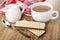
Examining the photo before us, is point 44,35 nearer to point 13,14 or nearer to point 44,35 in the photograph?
point 44,35

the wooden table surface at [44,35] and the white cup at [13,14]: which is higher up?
the white cup at [13,14]

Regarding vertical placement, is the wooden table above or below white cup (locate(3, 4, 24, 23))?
below

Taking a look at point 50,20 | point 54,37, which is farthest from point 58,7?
point 54,37

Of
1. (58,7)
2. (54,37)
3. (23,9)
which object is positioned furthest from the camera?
(58,7)

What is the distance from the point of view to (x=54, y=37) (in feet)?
1.83

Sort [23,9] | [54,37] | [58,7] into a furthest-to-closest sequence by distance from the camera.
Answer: [58,7], [23,9], [54,37]

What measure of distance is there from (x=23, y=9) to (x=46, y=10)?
118mm

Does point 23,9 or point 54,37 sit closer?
point 54,37

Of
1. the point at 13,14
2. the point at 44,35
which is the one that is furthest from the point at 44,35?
the point at 13,14

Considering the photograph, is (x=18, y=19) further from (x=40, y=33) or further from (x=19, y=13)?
(x=40, y=33)

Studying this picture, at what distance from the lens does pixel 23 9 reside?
0.68 m

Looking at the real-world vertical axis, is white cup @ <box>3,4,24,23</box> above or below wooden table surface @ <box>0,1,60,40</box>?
above

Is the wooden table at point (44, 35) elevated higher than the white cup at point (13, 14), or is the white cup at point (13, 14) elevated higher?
the white cup at point (13, 14)

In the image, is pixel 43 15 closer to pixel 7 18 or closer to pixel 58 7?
pixel 7 18
